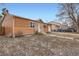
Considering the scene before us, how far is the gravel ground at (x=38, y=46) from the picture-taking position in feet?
13.8

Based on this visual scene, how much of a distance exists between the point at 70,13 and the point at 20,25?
1736mm

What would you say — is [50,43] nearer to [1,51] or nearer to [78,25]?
[78,25]

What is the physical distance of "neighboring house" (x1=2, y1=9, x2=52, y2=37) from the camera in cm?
495

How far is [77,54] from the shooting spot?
4148 mm

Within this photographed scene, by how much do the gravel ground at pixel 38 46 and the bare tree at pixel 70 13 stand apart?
1.99ft

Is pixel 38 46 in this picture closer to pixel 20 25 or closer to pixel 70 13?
pixel 20 25

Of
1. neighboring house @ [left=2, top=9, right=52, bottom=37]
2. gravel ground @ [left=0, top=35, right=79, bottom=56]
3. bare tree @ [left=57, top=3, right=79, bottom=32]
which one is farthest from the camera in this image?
neighboring house @ [left=2, top=9, right=52, bottom=37]

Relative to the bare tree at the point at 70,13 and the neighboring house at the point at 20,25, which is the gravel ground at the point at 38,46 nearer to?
the neighboring house at the point at 20,25

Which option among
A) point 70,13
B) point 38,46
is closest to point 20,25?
point 38,46

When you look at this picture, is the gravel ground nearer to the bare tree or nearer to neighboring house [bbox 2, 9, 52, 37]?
neighboring house [bbox 2, 9, 52, 37]

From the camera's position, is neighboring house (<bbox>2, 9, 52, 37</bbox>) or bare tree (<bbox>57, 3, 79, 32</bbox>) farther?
neighboring house (<bbox>2, 9, 52, 37</bbox>)

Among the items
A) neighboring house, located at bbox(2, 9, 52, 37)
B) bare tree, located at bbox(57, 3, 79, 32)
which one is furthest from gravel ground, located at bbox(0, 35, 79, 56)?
bare tree, located at bbox(57, 3, 79, 32)

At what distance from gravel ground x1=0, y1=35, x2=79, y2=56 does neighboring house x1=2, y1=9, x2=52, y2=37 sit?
273 millimetres

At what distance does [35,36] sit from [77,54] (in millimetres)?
1503
